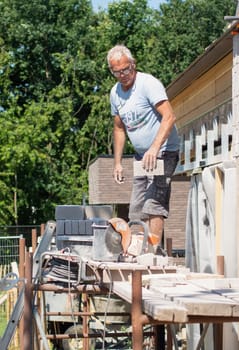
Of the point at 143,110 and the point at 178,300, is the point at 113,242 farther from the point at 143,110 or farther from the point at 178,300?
the point at 178,300

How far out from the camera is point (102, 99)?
1273 inches

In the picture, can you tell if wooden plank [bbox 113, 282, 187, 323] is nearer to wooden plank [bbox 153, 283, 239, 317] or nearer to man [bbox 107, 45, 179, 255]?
wooden plank [bbox 153, 283, 239, 317]

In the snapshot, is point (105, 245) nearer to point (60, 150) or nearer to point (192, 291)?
point (192, 291)

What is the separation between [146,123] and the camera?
691 centimetres

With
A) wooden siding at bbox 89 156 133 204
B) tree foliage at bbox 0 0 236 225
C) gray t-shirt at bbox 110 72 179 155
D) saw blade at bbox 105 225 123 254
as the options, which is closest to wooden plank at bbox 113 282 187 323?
saw blade at bbox 105 225 123 254

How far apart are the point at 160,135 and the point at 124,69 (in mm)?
517

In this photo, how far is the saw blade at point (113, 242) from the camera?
624 cm

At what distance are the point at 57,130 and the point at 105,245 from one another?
26775 millimetres

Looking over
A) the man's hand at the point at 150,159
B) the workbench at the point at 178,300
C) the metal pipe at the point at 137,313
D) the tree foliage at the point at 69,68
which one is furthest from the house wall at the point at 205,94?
the tree foliage at the point at 69,68

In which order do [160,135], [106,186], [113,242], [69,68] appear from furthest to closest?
[69,68] < [106,186] < [160,135] < [113,242]

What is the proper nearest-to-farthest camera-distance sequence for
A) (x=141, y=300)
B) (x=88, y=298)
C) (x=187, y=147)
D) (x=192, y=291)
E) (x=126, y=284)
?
(x=141, y=300), (x=192, y=291), (x=126, y=284), (x=88, y=298), (x=187, y=147)

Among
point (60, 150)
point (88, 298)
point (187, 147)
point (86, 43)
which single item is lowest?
point (88, 298)

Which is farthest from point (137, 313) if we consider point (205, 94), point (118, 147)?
point (205, 94)

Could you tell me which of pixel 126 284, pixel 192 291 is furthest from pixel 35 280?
pixel 192 291
